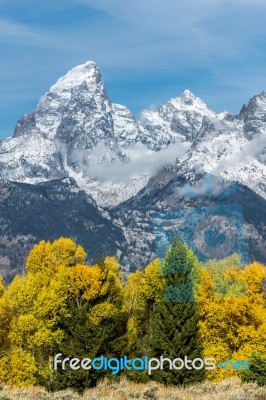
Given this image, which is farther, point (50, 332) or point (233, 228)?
point (50, 332)

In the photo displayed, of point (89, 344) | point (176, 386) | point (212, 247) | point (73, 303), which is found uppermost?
point (212, 247)

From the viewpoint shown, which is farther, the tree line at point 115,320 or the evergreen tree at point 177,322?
the tree line at point 115,320

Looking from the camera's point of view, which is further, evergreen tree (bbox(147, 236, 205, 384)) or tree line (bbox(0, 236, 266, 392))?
tree line (bbox(0, 236, 266, 392))

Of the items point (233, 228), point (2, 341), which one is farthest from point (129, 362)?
point (233, 228)

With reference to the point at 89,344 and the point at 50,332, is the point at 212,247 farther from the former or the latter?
the point at 50,332

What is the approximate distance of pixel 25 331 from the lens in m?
51.9

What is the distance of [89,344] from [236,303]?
13.4 meters

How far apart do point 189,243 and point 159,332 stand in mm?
7943

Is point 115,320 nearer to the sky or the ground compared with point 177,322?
nearer to the sky

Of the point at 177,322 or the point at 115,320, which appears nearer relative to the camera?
the point at 177,322

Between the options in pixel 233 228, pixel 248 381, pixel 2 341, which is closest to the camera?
pixel 248 381

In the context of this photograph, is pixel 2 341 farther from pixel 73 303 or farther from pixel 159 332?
pixel 159 332

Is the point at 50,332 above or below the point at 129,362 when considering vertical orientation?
above

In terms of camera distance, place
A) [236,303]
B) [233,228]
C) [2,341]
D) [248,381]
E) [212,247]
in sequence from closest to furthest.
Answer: [248,381] → [233,228] → [212,247] → [236,303] → [2,341]
